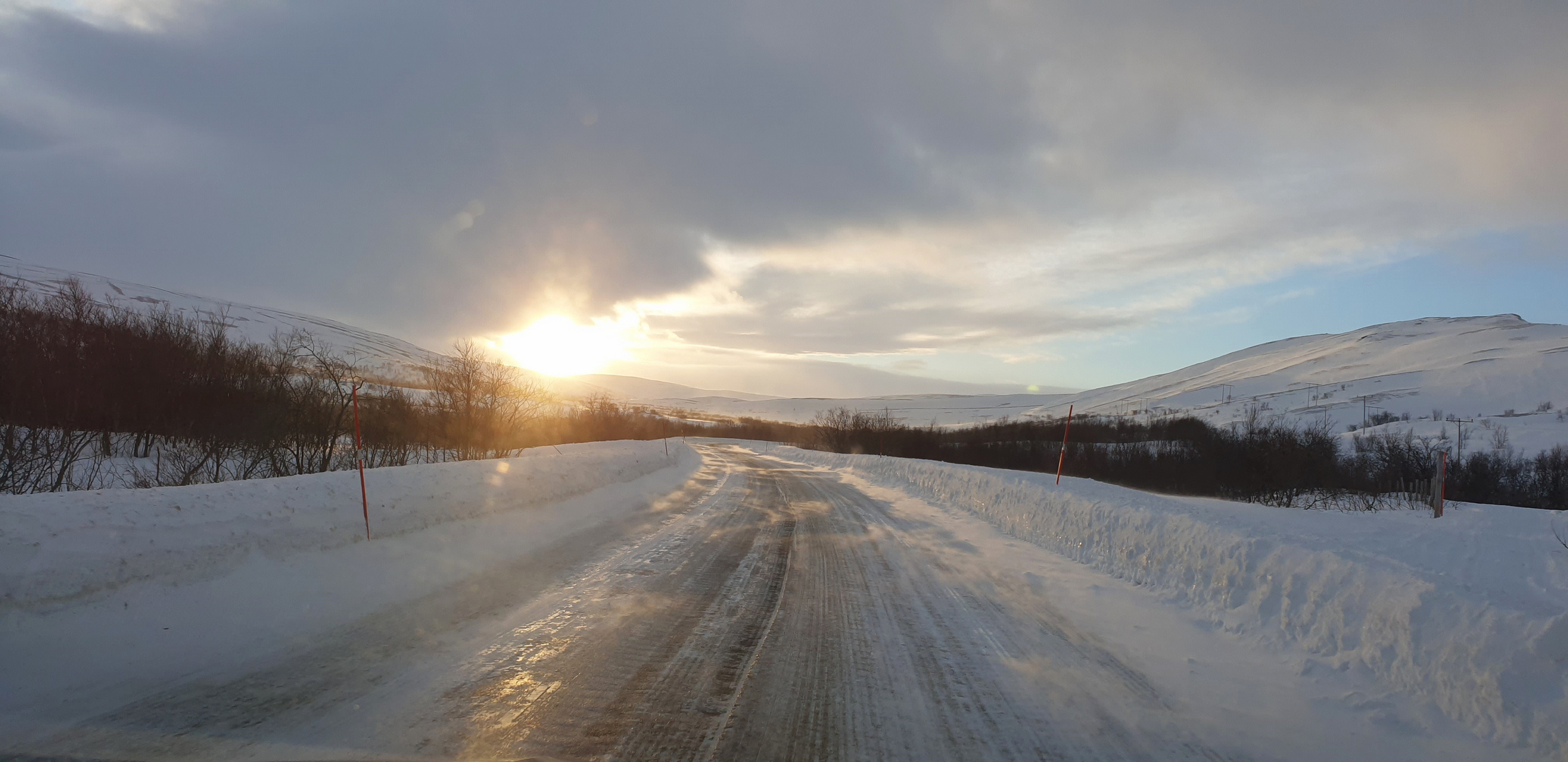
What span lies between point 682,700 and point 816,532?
7489mm

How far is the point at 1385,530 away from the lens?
27.7 ft

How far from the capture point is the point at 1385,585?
18.6 feet

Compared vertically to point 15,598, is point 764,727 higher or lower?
lower

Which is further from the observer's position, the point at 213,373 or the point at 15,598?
the point at 213,373

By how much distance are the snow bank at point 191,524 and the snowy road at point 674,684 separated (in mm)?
1765

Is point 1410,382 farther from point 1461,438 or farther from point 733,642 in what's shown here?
point 733,642

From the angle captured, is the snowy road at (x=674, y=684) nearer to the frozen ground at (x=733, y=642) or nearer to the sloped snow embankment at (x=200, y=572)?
the frozen ground at (x=733, y=642)

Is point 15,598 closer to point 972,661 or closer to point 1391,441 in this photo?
point 972,661

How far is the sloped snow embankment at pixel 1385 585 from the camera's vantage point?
444 centimetres

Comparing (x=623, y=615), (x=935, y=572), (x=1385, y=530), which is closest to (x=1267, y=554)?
(x=1385, y=530)

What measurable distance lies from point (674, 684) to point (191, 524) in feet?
17.1

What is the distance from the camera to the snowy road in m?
3.73

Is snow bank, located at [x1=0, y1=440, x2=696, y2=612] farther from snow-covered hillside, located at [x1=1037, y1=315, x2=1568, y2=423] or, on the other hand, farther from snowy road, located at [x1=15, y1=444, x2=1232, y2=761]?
snow-covered hillside, located at [x1=1037, y1=315, x2=1568, y2=423]

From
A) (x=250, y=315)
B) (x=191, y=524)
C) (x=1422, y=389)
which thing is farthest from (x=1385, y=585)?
(x=250, y=315)
